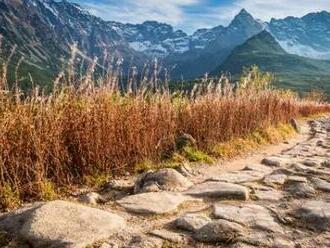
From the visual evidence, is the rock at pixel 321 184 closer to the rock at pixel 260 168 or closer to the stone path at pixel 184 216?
the stone path at pixel 184 216

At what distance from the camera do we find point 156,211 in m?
5.90

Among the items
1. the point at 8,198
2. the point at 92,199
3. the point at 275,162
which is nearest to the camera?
the point at 8,198

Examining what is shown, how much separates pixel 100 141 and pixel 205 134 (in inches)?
147

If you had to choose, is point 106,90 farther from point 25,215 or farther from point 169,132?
point 25,215

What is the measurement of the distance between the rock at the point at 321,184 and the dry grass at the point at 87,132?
285 cm

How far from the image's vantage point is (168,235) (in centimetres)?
503

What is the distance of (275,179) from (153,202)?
7.96 feet

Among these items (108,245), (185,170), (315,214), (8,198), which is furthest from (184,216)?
(185,170)

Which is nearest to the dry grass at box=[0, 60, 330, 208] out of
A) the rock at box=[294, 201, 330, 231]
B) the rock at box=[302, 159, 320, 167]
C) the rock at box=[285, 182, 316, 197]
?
the rock at box=[302, 159, 320, 167]

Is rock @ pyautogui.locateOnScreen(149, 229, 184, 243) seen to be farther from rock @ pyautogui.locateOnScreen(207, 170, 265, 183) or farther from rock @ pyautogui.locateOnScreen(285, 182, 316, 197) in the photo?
rock @ pyautogui.locateOnScreen(207, 170, 265, 183)

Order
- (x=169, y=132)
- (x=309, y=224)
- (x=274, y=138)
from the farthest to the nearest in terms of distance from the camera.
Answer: (x=274, y=138) → (x=169, y=132) → (x=309, y=224)

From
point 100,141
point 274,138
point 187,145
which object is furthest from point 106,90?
point 274,138

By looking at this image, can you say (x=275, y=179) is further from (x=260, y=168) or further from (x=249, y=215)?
(x=249, y=215)

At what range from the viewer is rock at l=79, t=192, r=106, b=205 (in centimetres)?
634
